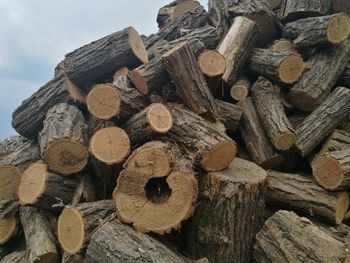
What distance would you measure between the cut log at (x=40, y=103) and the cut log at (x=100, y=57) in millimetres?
169

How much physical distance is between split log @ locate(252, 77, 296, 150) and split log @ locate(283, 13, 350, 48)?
2.69 ft

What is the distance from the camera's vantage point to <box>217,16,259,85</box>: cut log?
16.5 ft

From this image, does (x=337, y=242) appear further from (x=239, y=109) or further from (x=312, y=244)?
(x=239, y=109)

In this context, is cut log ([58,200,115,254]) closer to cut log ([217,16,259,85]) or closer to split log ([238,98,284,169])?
split log ([238,98,284,169])

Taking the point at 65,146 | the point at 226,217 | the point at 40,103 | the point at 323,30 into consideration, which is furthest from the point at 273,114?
the point at 40,103

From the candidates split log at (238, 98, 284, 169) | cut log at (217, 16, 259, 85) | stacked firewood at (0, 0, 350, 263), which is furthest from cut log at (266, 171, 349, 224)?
cut log at (217, 16, 259, 85)

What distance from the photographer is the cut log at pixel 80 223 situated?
3.46m

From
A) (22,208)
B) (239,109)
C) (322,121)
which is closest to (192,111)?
(239,109)

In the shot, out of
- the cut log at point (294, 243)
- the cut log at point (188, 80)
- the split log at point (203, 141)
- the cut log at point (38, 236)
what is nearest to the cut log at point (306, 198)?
the cut log at point (294, 243)

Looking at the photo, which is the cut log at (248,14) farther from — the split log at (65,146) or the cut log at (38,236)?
the cut log at (38,236)

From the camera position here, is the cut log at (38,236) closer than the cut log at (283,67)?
Yes

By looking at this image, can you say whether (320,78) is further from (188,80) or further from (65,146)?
(65,146)

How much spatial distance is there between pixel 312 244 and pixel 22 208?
304cm

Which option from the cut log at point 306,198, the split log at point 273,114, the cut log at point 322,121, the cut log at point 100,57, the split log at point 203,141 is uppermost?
the cut log at point 100,57
